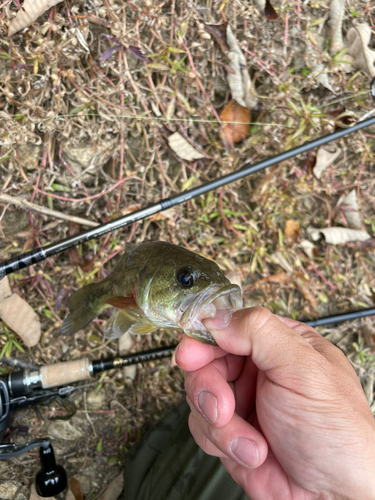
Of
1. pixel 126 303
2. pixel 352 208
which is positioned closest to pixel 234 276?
pixel 352 208

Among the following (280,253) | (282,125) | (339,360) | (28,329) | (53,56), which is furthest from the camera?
(280,253)

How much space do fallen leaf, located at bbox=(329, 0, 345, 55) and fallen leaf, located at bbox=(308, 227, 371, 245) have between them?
1.31m

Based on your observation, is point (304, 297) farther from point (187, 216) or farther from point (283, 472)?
point (283, 472)

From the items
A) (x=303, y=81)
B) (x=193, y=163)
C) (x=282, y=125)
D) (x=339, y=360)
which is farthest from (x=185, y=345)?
(x=303, y=81)

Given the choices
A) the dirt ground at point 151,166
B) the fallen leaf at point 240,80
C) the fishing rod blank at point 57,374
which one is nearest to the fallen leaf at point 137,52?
the dirt ground at point 151,166

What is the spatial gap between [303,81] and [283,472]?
2.52 meters

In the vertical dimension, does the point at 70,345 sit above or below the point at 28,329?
below

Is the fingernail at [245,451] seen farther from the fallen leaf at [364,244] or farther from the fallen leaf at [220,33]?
the fallen leaf at [220,33]

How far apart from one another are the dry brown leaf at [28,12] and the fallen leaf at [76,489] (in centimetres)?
298

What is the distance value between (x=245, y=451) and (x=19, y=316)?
1.72 meters

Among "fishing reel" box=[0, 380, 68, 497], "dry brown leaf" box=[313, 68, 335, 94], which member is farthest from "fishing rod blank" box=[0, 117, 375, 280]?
"fishing reel" box=[0, 380, 68, 497]

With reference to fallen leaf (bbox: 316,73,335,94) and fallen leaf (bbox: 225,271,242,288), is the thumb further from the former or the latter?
fallen leaf (bbox: 316,73,335,94)

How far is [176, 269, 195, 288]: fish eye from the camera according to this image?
4.65 ft

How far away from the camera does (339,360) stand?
1493mm
